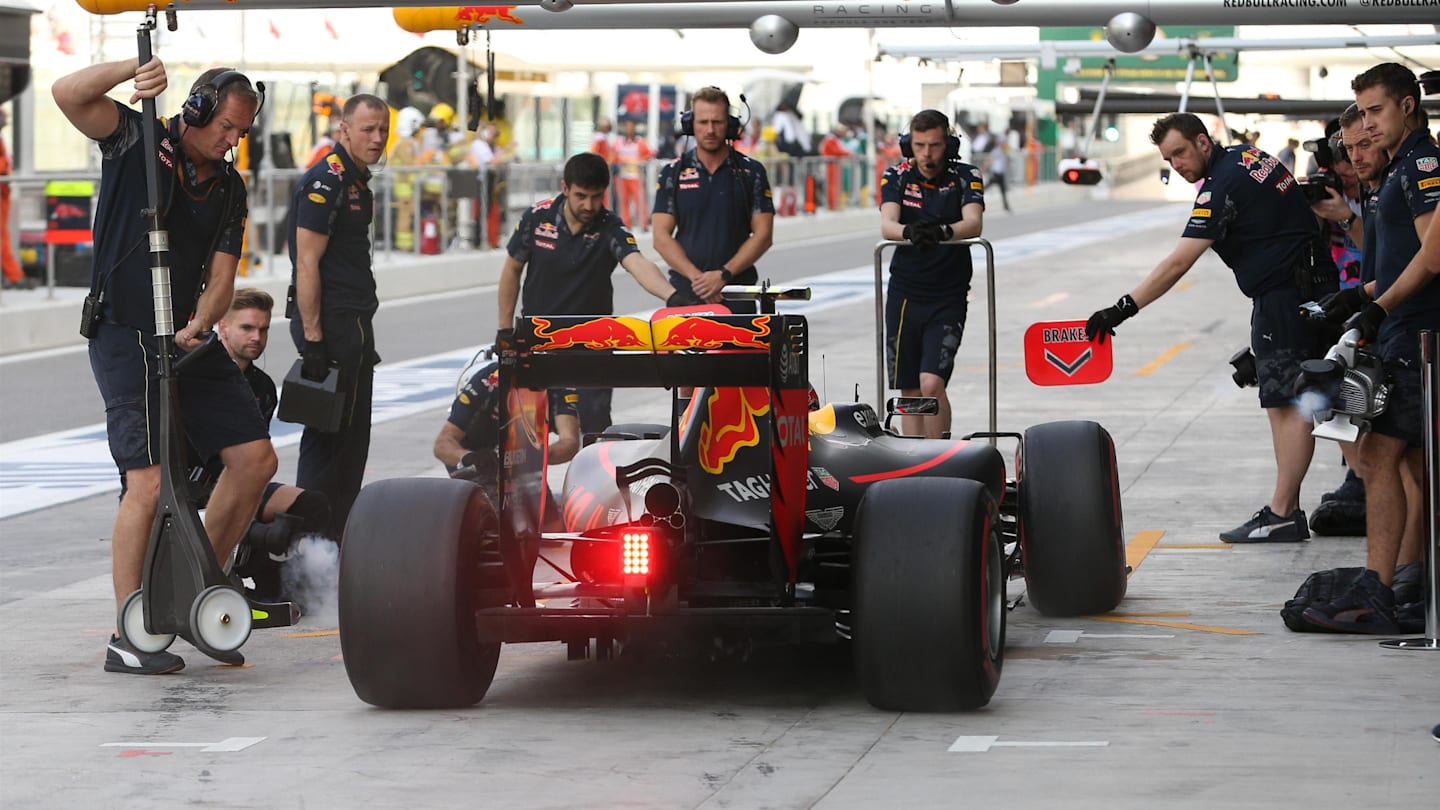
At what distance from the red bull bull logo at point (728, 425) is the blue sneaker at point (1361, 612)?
2.18m

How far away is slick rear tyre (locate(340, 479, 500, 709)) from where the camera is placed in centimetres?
645

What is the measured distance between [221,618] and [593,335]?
1.53 meters

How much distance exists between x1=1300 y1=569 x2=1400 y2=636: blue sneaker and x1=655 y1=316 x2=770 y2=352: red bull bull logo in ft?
7.89

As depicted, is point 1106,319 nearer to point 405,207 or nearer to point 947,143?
point 947,143

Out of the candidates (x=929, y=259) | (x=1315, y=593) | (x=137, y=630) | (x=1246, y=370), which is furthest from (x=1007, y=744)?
(x=929, y=259)

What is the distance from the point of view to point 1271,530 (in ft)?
32.9

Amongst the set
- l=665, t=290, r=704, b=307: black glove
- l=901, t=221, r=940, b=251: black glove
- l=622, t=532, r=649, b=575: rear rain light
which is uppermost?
l=901, t=221, r=940, b=251: black glove

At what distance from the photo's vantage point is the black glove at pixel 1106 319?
8867 millimetres

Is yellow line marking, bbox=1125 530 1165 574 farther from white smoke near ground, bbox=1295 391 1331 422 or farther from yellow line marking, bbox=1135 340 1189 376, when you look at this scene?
yellow line marking, bbox=1135 340 1189 376

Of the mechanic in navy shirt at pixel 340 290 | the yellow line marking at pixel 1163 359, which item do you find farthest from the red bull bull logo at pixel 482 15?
the yellow line marking at pixel 1163 359

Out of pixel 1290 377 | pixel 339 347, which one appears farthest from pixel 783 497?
pixel 1290 377

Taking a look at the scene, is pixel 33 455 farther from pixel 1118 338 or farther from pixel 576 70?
pixel 576 70

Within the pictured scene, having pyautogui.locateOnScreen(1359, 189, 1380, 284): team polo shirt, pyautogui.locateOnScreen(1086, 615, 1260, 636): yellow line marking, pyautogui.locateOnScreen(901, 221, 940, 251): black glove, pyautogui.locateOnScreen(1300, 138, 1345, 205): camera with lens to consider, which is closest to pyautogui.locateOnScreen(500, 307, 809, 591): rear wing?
pyautogui.locateOnScreen(1086, 615, 1260, 636): yellow line marking

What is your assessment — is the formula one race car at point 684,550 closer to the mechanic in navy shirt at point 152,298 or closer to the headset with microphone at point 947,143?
the mechanic in navy shirt at point 152,298
